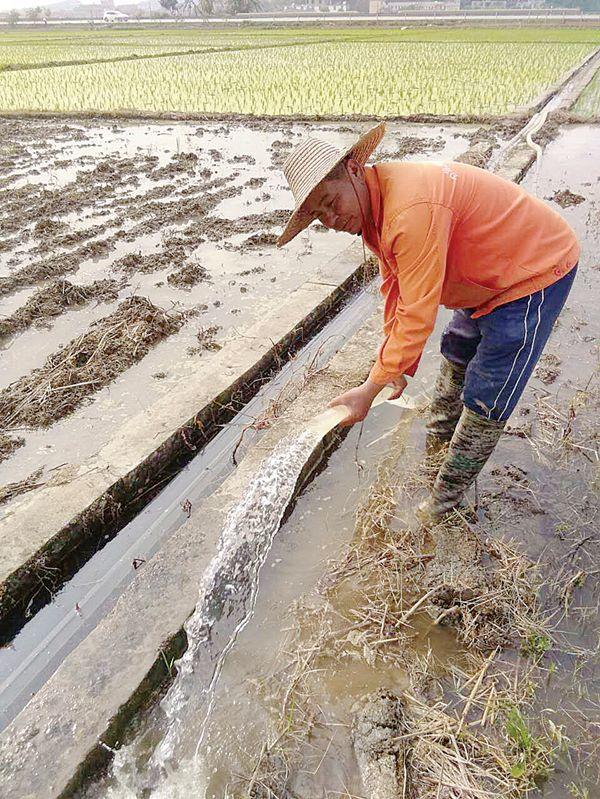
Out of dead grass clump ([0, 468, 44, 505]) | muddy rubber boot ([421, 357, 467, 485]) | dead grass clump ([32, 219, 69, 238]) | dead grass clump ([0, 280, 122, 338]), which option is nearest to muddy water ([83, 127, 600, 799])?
muddy rubber boot ([421, 357, 467, 485])

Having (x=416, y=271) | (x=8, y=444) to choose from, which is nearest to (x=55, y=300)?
(x=8, y=444)

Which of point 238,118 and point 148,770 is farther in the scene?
point 238,118

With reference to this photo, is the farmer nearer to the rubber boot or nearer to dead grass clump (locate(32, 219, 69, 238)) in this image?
the rubber boot

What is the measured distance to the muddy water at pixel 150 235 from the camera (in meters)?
3.59

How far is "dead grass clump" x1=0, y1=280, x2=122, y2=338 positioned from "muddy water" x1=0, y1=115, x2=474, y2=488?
0.10 m

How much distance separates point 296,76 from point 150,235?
13.6m

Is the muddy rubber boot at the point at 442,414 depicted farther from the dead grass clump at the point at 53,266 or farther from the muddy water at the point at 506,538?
the dead grass clump at the point at 53,266

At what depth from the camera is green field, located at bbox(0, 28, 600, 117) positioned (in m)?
13.2

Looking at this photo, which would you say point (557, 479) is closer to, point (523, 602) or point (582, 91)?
point (523, 602)

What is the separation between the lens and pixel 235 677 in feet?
6.82

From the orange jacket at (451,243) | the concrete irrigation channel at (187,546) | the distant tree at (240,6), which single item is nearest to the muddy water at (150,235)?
the concrete irrigation channel at (187,546)

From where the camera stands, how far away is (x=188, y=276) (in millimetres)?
4988

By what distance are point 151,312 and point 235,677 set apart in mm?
2915

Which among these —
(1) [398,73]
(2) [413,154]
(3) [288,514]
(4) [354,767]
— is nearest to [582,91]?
(1) [398,73]
